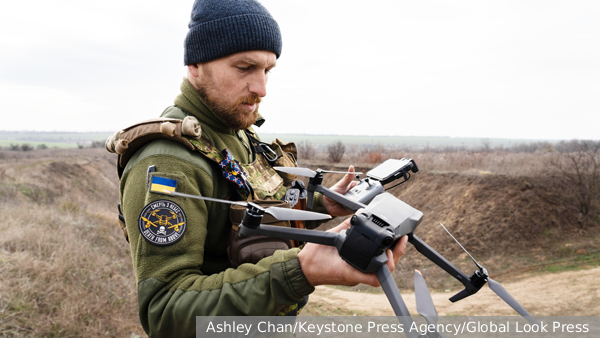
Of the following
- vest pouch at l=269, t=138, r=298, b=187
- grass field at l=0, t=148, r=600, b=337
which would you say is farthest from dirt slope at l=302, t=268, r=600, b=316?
vest pouch at l=269, t=138, r=298, b=187

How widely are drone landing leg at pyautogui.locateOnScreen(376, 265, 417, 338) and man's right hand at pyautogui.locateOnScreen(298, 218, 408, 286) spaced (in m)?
0.05

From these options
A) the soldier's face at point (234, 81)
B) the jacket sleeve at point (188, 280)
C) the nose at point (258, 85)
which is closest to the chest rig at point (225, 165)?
the jacket sleeve at point (188, 280)

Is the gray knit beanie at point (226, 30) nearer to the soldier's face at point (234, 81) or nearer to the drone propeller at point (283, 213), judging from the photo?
the soldier's face at point (234, 81)

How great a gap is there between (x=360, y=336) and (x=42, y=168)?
78.6 feet

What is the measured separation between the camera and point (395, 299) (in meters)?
1.17

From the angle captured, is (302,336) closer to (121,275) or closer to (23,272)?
(121,275)

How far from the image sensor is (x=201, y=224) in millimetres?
1592

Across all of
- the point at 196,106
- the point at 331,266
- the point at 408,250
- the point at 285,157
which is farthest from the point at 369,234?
the point at 408,250

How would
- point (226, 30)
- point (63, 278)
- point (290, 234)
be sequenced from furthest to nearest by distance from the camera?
point (63, 278)
point (226, 30)
point (290, 234)

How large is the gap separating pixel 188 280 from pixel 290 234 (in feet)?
1.69

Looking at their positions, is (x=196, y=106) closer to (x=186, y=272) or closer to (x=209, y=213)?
(x=209, y=213)

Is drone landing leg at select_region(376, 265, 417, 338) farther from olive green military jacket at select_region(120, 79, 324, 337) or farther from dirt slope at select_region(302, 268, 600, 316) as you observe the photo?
dirt slope at select_region(302, 268, 600, 316)

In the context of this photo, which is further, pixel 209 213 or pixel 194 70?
pixel 194 70

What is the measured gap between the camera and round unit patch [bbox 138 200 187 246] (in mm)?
1461
